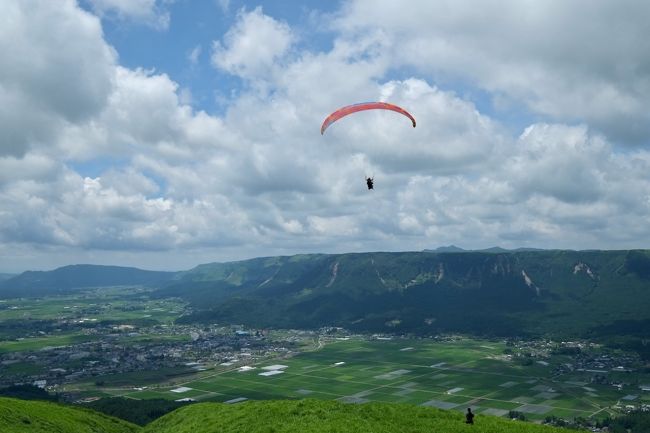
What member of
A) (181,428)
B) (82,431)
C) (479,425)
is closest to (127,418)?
(82,431)

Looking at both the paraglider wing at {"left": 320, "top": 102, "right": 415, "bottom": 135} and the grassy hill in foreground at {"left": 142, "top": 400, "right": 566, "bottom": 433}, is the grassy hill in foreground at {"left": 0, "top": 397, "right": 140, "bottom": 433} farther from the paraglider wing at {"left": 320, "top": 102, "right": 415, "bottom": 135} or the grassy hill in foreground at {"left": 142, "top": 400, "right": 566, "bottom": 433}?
the paraglider wing at {"left": 320, "top": 102, "right": 415, "bottom": 135}

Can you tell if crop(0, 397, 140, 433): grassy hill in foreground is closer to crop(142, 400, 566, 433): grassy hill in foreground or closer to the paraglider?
crop(142, 400, 566, 433): grassy hill in foreground

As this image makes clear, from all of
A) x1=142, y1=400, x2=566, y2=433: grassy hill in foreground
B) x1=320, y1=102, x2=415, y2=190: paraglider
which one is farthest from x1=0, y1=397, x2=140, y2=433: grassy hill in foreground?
x1=320, y1=102, x2=415, y2=190: paraglider

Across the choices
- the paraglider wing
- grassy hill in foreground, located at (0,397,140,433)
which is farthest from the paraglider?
grassy hill in foreground, located at (0,397,140,433)

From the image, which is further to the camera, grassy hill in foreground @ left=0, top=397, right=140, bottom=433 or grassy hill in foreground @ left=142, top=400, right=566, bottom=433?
grassy hill in foreground @ left=0, top=397, right=140, bottom=433

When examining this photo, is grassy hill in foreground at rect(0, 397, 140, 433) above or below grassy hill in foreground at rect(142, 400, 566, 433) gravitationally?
below

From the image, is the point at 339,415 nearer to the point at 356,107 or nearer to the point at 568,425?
the point at 356,107

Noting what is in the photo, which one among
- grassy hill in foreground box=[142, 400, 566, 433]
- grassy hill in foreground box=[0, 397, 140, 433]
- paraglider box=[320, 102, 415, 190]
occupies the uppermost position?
paraglider box=[320, 102, 415, 190]
